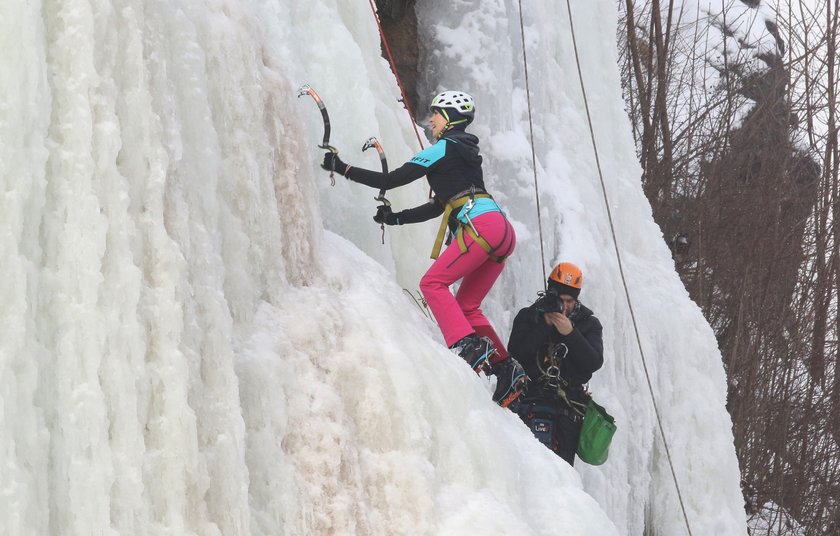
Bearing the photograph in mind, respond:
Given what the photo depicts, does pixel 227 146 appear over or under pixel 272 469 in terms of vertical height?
over

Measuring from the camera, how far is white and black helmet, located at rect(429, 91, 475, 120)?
16.5ft

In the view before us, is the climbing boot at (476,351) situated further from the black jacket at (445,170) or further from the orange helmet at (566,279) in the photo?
the orange helmet at (566,279)

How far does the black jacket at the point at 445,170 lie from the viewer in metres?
4.85

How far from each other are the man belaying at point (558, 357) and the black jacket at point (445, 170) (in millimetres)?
663

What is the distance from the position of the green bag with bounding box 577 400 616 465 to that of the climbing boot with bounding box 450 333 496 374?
100cm

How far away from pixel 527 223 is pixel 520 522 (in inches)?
141

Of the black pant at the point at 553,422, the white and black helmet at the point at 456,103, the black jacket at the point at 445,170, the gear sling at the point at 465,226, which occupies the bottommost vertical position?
the black pant at the point at 553,422

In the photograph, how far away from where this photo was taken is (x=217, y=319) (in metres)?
3.05

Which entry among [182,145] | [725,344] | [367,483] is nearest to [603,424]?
[367,483]

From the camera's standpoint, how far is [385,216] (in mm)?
4973

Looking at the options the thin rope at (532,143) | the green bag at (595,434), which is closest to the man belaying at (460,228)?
the green bag at (595,434)

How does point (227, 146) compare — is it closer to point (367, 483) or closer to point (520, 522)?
point (367, 483)

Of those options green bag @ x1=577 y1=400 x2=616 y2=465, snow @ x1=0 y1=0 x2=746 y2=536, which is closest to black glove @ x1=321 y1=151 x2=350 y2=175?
snow @ x1=0 y1=0 x2=746 y2=536

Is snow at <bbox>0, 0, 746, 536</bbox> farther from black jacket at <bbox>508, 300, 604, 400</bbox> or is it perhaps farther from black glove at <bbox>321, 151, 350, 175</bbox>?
black jacket at <bbox>508, 300, 604, 400</bbox>
